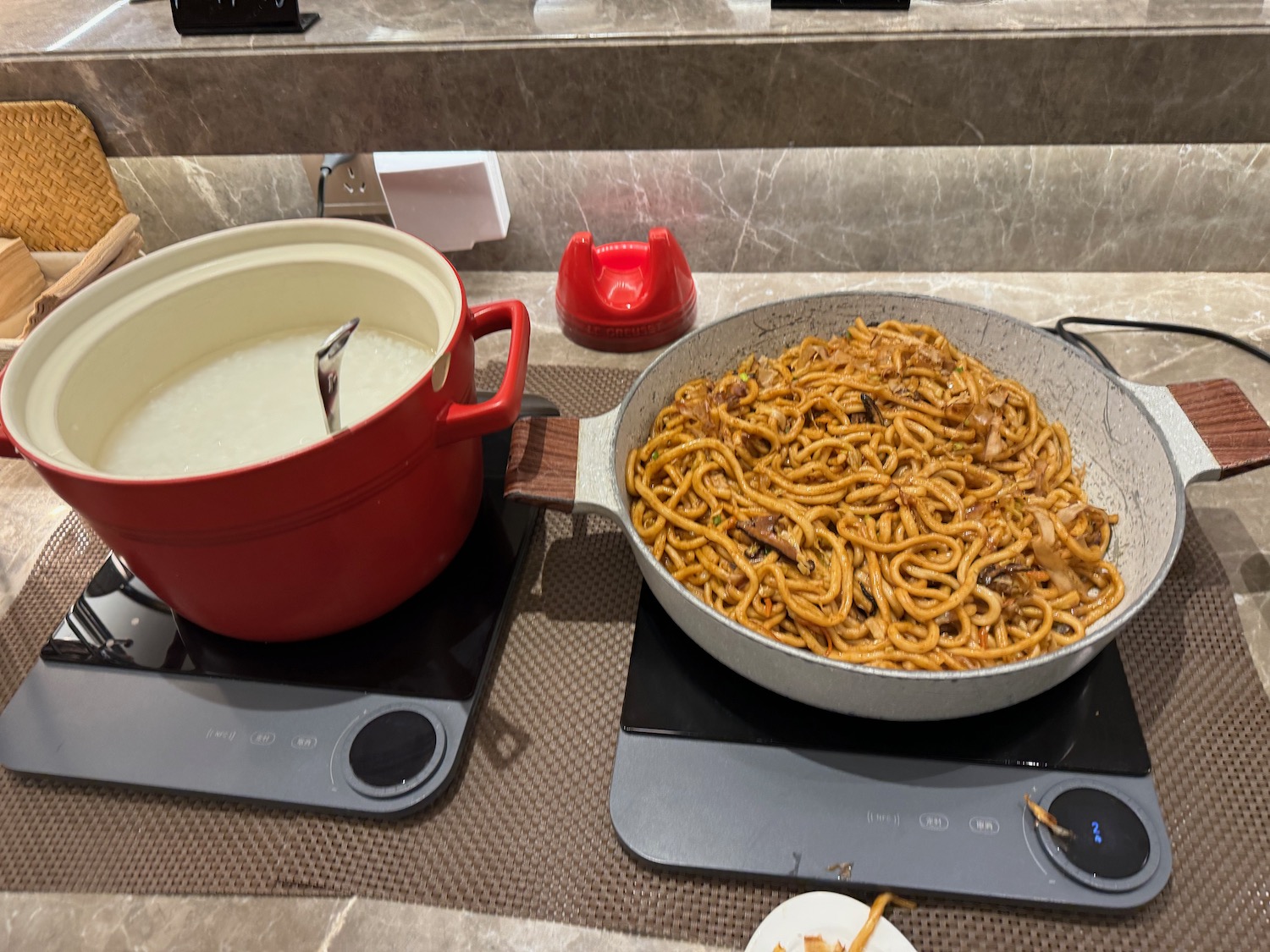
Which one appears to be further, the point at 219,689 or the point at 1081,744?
the point at 219,689

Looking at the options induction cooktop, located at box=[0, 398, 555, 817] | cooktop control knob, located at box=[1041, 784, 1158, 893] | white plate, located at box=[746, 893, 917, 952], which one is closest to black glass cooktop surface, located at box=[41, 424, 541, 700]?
induction cooktop, located at box=[0, 398, 555, 817]

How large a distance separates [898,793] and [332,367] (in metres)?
0.75

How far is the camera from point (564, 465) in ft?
3.17

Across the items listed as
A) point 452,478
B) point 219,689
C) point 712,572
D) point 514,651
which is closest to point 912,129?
point 712,572

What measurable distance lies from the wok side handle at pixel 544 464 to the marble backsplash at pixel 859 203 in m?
0.78

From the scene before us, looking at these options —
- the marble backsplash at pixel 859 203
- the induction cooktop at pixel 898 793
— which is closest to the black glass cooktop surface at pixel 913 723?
the induction cooktop at pixel 898 793

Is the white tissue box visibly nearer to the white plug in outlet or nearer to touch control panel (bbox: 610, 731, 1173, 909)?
the white plug in outlet

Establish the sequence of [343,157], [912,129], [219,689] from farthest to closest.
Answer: [343,157] < [912,129] < [219,689]

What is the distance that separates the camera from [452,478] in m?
0.99

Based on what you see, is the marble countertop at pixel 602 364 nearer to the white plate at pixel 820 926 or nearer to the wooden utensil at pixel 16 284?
the white plate at pixel 820 926

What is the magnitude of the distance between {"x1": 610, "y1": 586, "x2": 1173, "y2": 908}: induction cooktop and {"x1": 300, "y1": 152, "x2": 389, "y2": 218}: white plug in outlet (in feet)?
3.83

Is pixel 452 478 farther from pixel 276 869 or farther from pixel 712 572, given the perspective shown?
pixel 276 869

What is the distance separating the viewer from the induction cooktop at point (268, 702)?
2.99 feet

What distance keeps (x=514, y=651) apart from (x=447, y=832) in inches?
9.3
